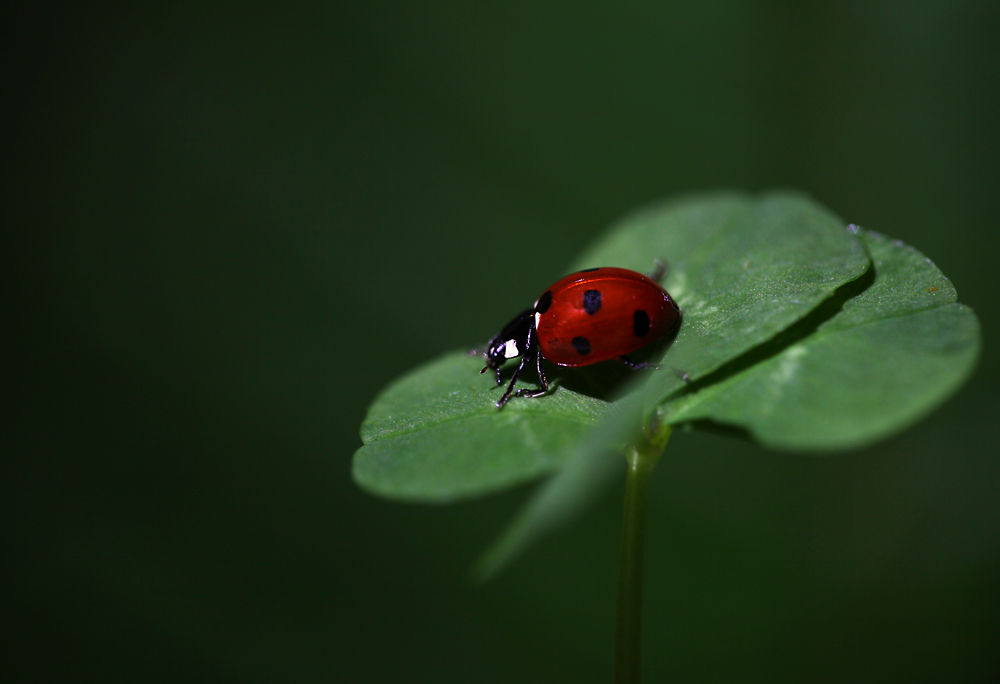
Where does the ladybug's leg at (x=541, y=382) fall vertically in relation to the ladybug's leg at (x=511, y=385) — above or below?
below

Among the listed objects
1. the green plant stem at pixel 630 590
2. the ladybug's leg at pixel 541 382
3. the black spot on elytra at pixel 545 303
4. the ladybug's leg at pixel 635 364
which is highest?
the black spot on elytra at pixel 545 303

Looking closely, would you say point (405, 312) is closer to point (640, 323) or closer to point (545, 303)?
point (545, 303)

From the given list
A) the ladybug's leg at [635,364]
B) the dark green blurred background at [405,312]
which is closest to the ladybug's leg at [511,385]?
the ladybug's leg at [635,364]

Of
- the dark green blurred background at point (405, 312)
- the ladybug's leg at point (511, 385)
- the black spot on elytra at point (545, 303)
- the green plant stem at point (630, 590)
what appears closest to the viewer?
the green plant stem at point (630, 590)

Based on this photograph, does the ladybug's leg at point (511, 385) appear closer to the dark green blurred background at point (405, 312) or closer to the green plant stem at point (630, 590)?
the green plant stem at point (630, 590)

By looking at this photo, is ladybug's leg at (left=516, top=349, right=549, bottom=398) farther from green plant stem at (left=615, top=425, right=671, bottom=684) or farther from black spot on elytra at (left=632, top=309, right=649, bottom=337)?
green plant stem at (left=615, top=425, right=671, bottom=684)

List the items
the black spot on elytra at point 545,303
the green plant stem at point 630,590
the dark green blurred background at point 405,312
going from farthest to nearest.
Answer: the dark green blurred background at point 405,312
the black spot on elytra at point 545,303
the green plant stem at point 630,590

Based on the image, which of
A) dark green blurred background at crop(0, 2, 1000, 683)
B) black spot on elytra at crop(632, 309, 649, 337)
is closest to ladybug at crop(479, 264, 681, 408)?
black spot on elytra at crop(632, 309, 649, 337)

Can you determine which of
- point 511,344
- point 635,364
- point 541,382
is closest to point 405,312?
point 511,344
